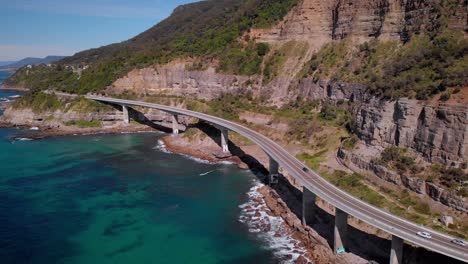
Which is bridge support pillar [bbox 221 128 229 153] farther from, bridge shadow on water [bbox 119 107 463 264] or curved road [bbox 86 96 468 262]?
curved road [bbox 86 96 468 262]

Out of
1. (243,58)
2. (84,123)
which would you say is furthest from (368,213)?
(84,123)

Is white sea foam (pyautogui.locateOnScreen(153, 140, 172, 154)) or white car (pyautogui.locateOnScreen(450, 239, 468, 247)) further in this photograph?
white sea foam (pyautogui.locateOnScreen(153, 140, 172, 154))

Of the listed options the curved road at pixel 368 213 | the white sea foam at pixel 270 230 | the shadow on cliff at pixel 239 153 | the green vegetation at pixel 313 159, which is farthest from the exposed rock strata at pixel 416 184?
the shadow on cliff at pixel 239 153

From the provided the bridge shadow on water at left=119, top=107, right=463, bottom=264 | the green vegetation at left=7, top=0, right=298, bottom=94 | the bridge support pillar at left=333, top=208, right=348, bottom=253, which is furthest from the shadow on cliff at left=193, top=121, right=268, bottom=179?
the bridge support pillar at left=333, top=208, right=348, bottom=253

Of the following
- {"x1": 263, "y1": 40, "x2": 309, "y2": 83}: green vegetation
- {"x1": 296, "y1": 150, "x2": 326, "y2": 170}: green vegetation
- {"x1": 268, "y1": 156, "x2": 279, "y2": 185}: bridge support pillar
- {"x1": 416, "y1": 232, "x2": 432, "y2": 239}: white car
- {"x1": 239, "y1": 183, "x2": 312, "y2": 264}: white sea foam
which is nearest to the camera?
{"x1": 416, "y1": 232, "x2": 432, "y2": 239}: white car

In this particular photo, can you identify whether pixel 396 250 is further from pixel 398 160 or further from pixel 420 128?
pixel 420 128

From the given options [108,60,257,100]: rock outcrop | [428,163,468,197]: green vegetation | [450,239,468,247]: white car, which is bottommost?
[450,239,468,247]: white car

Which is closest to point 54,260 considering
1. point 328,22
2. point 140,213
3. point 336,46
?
point 140,213

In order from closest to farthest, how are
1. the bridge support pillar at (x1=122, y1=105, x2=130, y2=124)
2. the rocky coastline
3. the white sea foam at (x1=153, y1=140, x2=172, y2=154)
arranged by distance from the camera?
the rocky coastline < the white sea foam at (x1=153, y1=140, x2=172, y2=154) < the bridge support pillar at (x1=122, y1=105, x2=130, y2=124)
